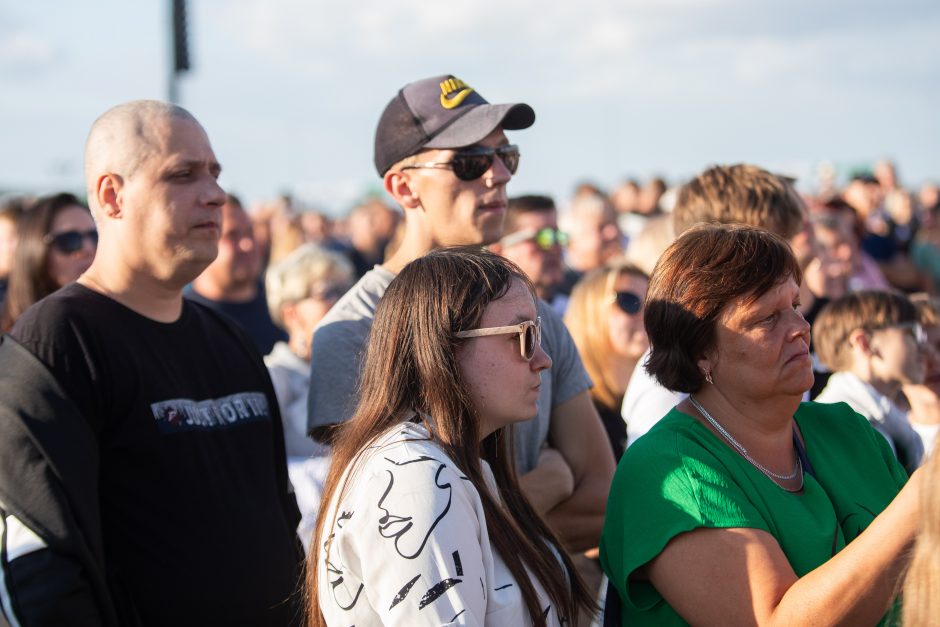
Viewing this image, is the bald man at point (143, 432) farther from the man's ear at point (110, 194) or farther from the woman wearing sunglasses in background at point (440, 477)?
the woman wearing sunglasses in background at point (440, 477)

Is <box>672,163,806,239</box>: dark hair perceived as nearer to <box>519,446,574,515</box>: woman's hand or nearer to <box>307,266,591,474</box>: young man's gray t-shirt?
<box>307,266,591,474</box>: young man's gray t-shirt

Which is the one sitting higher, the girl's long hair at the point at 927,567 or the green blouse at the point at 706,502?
the girl's long hair at the point at 927,567

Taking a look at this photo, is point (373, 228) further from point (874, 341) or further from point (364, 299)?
point (364, 299)

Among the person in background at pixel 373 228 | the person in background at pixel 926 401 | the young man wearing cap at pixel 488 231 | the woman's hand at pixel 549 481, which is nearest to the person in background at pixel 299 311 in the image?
the young man wearing cap at pixel 488 231

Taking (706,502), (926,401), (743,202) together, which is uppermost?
(743,202)

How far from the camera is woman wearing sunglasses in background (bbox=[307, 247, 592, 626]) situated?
201 centimetres

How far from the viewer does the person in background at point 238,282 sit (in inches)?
245

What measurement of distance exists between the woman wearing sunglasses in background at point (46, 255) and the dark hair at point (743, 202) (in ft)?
8.83

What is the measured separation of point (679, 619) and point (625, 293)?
107 inches

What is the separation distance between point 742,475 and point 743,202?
58.1 inches

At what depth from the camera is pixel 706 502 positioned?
2.29m

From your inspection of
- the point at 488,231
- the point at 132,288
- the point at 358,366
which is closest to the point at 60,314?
the point at 132,288

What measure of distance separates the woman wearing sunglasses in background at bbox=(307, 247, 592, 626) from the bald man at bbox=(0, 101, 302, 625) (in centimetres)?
60

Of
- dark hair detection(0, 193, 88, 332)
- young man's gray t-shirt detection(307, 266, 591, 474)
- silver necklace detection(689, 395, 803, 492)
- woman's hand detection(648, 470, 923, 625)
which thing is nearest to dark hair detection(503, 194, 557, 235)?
dark hair detection(0, 193, 88, 332)
